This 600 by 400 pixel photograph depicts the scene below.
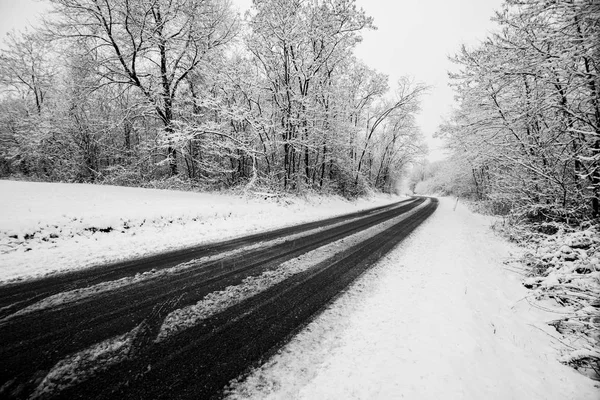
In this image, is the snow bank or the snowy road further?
the snow bank

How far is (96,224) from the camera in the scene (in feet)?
20.7

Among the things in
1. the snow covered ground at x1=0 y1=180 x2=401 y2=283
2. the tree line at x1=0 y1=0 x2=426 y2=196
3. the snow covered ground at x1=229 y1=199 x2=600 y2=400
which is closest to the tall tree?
the tree line at x1=0 y1=0 x2=426 y2=196

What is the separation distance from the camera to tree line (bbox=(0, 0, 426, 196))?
40.2ft

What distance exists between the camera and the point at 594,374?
2.41 meters

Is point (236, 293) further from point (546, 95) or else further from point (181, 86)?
point (181, 86)

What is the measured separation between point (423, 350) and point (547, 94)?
23.7 feet

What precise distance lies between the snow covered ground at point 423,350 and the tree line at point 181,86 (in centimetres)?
1079

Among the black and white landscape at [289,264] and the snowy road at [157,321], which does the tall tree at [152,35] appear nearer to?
the black and white landscape at [289,264]

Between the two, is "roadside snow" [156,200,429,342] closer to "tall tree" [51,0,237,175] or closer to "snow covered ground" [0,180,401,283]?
"snow covered ground" [0,180,401,283]

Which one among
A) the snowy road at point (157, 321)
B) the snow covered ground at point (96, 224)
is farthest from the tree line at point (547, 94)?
the snow covered ground at point (96, 224)

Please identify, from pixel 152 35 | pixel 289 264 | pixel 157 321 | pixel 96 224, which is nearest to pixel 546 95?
pixel 289 264

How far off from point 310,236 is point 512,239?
7759 mm

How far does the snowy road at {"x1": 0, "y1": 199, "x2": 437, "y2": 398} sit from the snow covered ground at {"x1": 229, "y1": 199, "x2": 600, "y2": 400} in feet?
1.01

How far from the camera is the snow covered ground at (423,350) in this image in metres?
2.04
